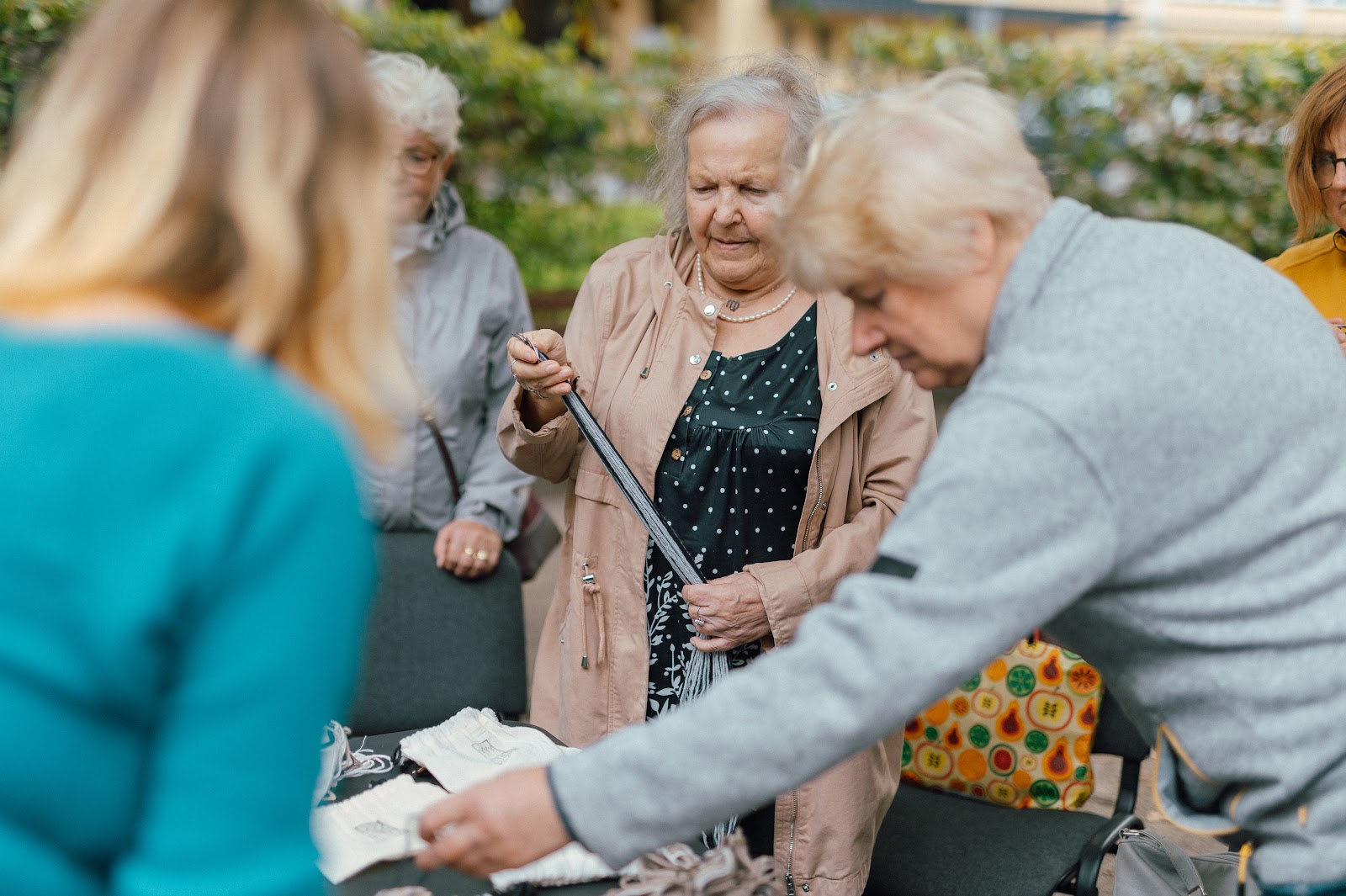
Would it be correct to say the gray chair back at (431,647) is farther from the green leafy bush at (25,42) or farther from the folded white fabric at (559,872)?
the green leafy bush at (25,42)

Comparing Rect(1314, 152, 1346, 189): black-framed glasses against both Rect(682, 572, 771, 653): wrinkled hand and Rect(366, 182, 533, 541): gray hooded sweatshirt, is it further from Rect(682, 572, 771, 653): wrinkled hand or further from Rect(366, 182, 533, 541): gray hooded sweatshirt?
Rect(366, 182, 533, 541): gray hooded sweatshirt

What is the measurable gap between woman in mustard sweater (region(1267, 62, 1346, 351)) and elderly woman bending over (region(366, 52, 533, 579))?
182 centimetres

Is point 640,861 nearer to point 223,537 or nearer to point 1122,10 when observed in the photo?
point 223,537

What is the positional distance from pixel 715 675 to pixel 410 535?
3.07ft

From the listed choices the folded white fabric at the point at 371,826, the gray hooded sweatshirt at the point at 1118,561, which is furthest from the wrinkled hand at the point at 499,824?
the folded white fabric at the point at 371,826

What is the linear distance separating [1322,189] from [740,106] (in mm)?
1342

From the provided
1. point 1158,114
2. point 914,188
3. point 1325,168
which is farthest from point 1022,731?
point 1158,114

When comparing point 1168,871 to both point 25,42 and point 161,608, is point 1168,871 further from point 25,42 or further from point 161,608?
point 25,42

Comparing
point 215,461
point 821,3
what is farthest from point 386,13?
point 821,3

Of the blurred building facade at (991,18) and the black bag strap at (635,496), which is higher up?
the blurred building facade at (991,18)

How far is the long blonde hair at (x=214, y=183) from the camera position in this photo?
873 millimetres

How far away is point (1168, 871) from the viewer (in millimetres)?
1850

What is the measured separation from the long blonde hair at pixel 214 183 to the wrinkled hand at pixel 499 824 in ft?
1.64

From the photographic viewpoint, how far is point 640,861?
1594mm
